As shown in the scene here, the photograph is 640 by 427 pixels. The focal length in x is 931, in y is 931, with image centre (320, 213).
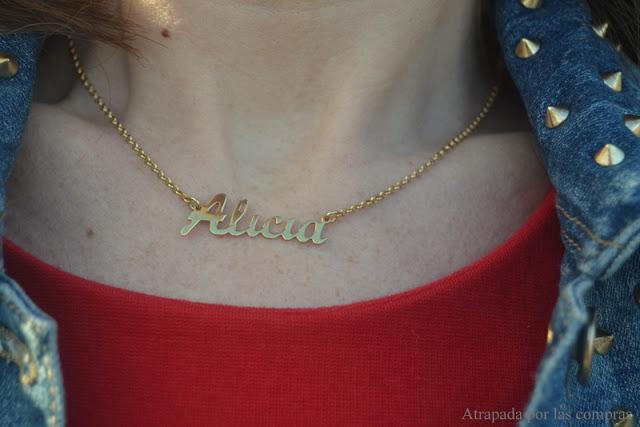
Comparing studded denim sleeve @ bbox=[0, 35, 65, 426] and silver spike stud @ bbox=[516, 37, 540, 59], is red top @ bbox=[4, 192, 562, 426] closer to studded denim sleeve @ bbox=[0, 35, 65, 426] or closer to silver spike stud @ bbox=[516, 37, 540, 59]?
studded denim sleeve @ bbox=[0, 35, 65, 426]

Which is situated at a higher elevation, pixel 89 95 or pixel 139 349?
pixel 89 95

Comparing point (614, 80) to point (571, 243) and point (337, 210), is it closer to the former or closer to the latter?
point (571, 243)

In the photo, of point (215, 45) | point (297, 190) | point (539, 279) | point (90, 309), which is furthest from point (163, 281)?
point (539, 279)

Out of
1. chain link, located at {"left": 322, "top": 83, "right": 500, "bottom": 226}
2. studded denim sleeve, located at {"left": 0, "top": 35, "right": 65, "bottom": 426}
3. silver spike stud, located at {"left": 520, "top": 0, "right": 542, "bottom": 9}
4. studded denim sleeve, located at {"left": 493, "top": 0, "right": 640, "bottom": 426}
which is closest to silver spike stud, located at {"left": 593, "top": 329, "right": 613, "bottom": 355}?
studded denim sleeve, located at {"left": 493, "top": 0, "right": 640, "bottom": 426}

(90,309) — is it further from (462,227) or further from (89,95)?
(462,227)

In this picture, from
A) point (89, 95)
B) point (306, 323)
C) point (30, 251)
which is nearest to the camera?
point (306, 323)

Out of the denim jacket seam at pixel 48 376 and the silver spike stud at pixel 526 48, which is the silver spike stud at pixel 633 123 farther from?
the denim jacket seam at pixel 48 376

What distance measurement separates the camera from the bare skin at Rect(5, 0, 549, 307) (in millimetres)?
1181

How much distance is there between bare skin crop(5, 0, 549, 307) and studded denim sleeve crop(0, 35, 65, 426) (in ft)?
0.38

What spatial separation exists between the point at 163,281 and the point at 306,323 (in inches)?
8.0

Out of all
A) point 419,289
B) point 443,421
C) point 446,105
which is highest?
point 446,105

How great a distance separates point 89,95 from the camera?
135 centimetres

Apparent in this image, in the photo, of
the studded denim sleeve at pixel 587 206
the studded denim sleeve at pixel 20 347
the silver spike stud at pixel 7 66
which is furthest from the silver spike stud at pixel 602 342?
the silver spike stud at pixel 7 66

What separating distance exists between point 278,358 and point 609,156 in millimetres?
439
